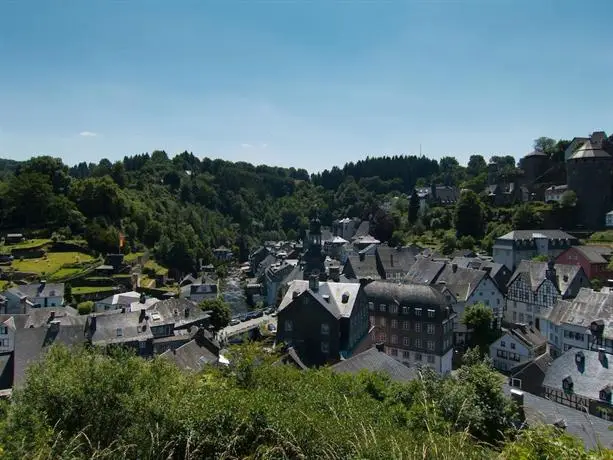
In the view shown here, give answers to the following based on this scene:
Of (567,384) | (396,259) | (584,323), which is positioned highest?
(396,259)

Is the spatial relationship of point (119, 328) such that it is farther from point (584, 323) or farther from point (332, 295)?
point (584, 323)

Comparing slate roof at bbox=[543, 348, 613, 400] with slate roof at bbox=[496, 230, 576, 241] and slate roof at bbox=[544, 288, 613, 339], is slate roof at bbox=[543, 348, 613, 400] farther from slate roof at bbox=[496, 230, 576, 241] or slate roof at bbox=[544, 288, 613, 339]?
slate roof at bbox=[496, 230, 576, 241]

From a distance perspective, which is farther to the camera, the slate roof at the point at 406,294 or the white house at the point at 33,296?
the white house at the point at 33,296

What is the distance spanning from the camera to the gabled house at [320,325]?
32.7 metres

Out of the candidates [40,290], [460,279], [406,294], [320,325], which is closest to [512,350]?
[406,294]

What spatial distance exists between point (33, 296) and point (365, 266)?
119 feet

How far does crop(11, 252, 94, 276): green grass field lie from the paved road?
87.9ft

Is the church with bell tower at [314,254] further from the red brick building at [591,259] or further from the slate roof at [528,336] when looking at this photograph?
the red brick building at [591,259]

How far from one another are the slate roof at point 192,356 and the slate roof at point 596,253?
38.4m

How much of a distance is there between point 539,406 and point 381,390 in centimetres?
770

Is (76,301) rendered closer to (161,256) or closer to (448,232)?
(161,256)

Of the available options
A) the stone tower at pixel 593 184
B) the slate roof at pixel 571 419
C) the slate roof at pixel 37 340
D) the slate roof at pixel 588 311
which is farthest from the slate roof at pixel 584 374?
the stone tower at pixel 593 184

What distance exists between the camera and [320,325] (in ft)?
108

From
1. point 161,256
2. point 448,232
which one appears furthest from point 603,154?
point 161,256
